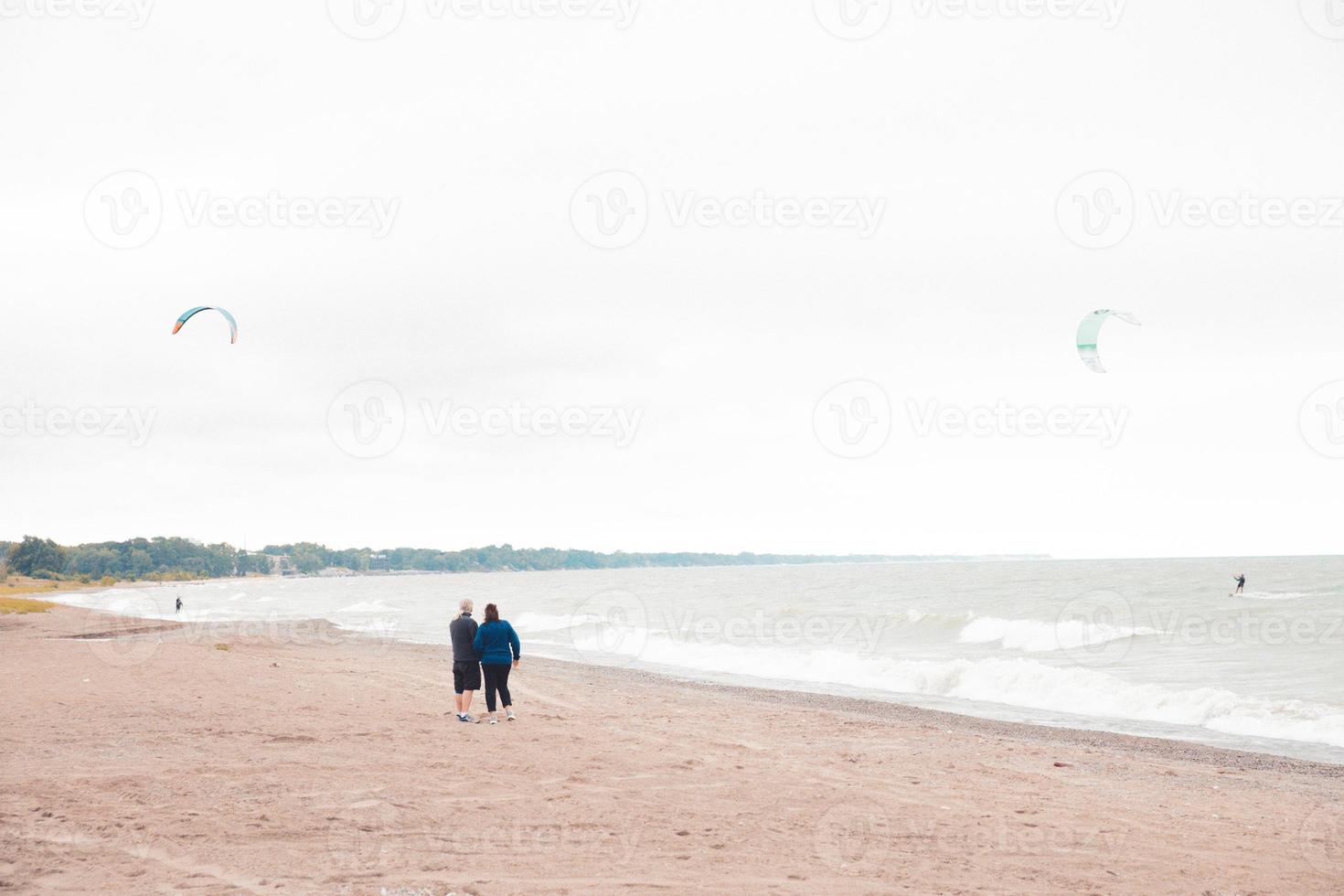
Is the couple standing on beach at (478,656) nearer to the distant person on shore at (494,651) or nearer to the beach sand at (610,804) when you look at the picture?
the distant person on shore at (494,651)

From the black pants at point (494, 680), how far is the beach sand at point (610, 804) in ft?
1.29

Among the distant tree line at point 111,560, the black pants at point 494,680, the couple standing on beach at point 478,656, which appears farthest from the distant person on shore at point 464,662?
the distant tree line at point 111,560

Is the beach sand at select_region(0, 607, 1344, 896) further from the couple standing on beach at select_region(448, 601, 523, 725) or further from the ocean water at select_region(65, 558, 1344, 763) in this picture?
the ocean water at select_region(65, 558, 1344, 763)

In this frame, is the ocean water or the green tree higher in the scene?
the green tree

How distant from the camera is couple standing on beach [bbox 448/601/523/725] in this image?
12.9 m

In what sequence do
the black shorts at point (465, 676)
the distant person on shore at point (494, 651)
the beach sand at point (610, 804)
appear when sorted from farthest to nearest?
the black shorts at point (465, 676) < the distant person on shore at point (494, 651) < the beach sand at point (610, 804)

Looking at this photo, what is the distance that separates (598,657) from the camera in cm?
2988

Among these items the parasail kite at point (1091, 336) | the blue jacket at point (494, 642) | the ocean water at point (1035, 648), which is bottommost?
the ocean water at point (1035, 648)

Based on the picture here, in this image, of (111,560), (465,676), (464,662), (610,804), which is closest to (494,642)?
(464,662)

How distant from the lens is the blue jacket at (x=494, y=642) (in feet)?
42.3

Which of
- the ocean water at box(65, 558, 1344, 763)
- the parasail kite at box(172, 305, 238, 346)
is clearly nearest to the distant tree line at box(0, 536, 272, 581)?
the ocean water at box(65, 558, 1344, 763)

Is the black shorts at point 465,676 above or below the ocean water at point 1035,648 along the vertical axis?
above

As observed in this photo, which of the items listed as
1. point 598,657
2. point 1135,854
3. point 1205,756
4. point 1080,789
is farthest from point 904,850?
point 598,657

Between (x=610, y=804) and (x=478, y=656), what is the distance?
5243 mm
